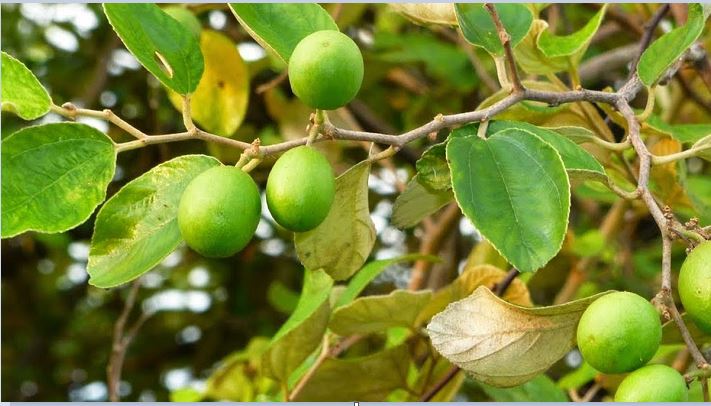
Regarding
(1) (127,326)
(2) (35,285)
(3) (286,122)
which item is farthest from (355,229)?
(2) (35,285)

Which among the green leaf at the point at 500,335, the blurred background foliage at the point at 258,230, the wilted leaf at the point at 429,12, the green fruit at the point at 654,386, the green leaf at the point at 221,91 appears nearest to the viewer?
the green fruit at the point at 654,386

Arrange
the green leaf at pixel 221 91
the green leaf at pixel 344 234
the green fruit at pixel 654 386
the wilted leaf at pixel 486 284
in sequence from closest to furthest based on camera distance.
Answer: the green fruit at pixel 654 386 < the green leaf at pixel 344 234 < the wilted leaf at pixel 486 284 < the green leaf at pixel 221 91

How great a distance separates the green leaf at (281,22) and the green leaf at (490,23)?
152 mm

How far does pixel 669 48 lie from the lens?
1112 millimetres

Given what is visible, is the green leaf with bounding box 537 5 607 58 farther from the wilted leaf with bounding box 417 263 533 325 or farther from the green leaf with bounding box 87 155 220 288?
the green leaf with bounding box 87 155 220 288

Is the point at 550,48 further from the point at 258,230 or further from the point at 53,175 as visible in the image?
the point at 258,230

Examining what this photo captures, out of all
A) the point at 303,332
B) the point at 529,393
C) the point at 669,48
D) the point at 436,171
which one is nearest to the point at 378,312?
the point at 303,332

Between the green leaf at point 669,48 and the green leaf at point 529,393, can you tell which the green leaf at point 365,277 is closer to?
the green leaf at point 529,393

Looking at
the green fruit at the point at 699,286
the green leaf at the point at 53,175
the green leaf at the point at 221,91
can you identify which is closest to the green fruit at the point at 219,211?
the green leaf at the point at 53,175

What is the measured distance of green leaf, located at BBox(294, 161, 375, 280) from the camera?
3.48 feet

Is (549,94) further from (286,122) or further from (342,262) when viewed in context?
(286,122)

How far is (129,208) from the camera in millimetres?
987

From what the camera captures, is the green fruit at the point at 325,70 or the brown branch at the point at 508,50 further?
the brown branch at the point at 508,50

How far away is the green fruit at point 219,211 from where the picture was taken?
87 centimetres
